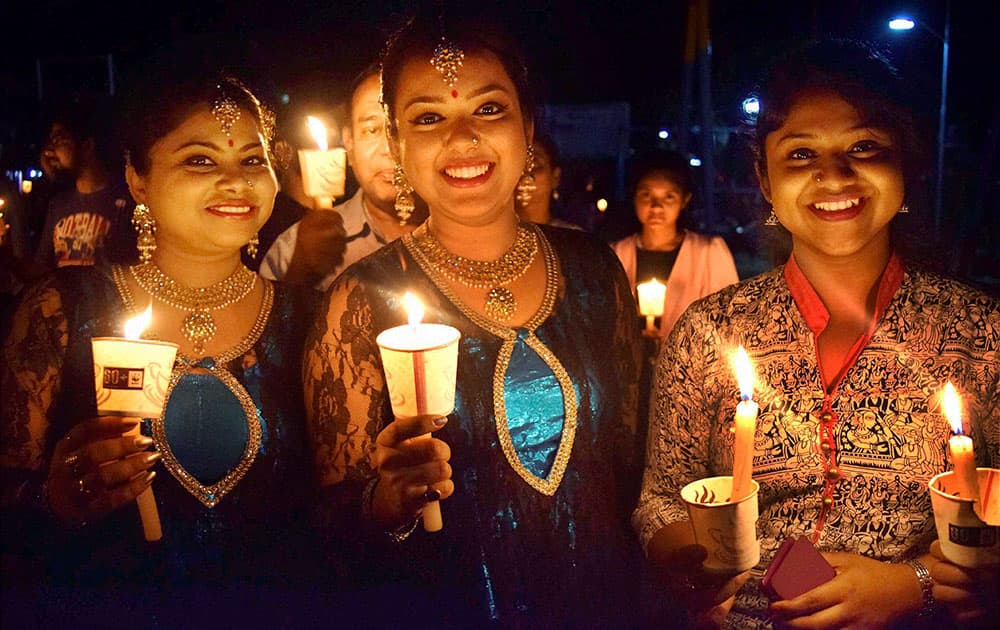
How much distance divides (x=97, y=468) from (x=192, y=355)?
46 centimetres

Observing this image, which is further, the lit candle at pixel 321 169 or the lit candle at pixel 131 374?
the lit candle at pixel 321 169

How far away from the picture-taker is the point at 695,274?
4.88 metres

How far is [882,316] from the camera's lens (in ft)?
7.68

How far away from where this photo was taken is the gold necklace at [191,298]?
2.52m

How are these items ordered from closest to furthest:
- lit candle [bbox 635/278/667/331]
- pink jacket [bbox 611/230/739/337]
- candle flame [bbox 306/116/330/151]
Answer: candle flame [bbox 306/116/330/151]
lit candle [bbox 635/278/667/331]
pink jacket [bbox 611/230/739/337]

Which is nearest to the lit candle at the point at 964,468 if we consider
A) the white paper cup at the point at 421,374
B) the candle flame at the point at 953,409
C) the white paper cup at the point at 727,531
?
the candle flame at the point at 953,409

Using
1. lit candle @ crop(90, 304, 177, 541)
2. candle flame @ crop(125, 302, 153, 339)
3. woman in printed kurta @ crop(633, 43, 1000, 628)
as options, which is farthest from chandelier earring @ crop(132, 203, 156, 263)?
woman in printed kurta @ crop(633, 43, 1000, 628)

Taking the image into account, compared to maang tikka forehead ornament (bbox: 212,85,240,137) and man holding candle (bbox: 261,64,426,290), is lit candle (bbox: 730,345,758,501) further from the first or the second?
man holding candle (bbox: 261,64,426,290)

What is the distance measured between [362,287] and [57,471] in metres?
0.97

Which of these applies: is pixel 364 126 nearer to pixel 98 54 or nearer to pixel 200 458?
pixel 98 54

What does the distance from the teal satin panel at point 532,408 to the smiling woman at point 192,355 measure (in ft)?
2.25

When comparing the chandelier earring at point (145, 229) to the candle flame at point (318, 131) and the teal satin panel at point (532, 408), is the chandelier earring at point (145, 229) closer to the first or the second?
the candle flame at point (318, 131)

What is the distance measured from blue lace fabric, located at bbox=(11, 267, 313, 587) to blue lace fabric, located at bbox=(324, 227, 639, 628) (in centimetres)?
32

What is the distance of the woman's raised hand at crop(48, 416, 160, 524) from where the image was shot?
6.95ft
